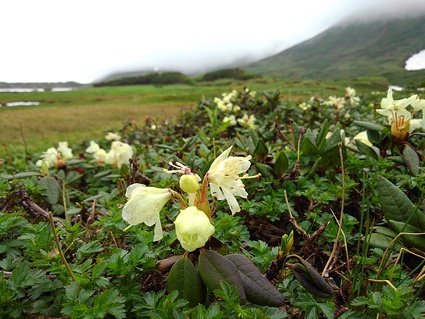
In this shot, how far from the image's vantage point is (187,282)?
78 cm

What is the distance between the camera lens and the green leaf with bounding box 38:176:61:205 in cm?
179

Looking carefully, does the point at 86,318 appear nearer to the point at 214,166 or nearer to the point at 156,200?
the point at 156,200

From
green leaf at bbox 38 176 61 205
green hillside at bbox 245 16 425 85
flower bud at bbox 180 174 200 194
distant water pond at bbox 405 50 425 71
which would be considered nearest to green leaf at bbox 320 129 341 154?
flower bud at bbox 180 174 200 194

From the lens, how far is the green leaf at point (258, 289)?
2.52ft

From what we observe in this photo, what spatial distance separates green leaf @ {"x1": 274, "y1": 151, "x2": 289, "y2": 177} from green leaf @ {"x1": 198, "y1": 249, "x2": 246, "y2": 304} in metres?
0.79

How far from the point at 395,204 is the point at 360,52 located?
21.7 meters

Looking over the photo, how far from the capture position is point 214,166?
2.72 feet

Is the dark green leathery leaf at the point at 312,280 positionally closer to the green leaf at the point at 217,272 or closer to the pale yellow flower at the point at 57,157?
the green leaf at the point at 217,272

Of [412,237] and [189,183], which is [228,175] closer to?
[189,183]

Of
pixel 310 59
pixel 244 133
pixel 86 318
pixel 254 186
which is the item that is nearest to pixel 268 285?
pixel 86 318

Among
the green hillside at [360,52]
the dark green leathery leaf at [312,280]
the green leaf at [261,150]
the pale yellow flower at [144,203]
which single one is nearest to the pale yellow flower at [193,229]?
the pale yellow flower at [144,203]

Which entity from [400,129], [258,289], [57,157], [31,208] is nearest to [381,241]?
[258,289]

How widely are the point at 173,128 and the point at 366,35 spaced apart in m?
13.8

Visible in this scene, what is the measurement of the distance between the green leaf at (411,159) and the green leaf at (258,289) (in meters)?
0.95
